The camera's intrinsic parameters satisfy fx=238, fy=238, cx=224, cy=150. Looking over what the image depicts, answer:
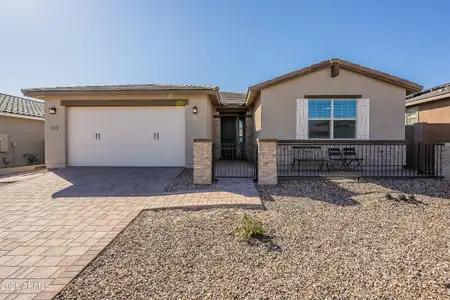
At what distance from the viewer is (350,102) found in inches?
389

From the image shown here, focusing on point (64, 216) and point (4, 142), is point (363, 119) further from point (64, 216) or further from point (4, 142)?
point (4, 142)

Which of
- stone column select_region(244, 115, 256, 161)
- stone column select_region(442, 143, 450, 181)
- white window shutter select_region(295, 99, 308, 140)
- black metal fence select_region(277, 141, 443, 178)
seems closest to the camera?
stone column select_region(442, 143, 450, 181)

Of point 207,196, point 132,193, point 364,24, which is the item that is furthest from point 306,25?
point 132,193

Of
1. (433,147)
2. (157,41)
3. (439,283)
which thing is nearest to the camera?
(439,283)

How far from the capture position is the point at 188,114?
34.4ft

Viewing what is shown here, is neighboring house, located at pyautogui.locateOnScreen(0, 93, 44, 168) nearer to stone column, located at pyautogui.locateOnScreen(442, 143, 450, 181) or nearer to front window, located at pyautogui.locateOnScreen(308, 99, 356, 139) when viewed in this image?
front window, located at pyautogui.locateOnScreen(308, 99, 356, 139)

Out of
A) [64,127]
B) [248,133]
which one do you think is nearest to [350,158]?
[248,133]

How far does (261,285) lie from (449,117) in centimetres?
1472

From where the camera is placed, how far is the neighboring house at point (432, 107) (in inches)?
481

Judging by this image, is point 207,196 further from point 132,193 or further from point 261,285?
point 261,285

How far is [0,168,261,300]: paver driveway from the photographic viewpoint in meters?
2.84

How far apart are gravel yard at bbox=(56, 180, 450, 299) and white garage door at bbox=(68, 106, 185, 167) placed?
19.6 feet

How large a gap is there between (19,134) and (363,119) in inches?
A: 735

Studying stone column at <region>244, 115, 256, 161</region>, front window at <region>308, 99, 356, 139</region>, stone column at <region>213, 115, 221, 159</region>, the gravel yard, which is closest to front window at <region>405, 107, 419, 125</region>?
front window at <region>308, 99, 356, 139</region>
